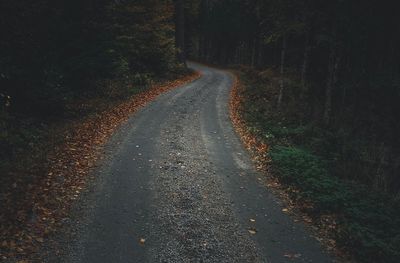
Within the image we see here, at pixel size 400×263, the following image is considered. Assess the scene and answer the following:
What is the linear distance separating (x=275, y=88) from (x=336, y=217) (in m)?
19.4

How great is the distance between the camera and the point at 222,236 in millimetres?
7656

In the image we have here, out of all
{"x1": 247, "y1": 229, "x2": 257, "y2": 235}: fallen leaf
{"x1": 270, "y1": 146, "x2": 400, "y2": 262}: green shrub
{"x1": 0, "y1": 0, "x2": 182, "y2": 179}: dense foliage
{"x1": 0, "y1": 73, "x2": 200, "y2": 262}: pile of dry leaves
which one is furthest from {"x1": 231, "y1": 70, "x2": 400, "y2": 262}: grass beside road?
{"x1": 0, "y1": 0, "x2": 182, "y2": 179}: dense foliage

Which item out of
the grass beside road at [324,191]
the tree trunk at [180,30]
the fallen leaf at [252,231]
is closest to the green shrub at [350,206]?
the grass beside road at [324,191]

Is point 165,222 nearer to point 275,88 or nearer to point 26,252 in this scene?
point 26,252

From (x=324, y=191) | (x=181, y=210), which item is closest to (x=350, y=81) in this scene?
(x=324, y=191)

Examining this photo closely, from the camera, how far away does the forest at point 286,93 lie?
9484 mm

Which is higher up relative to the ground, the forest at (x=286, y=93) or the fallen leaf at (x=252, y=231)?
the forest at (x=286, y=93)

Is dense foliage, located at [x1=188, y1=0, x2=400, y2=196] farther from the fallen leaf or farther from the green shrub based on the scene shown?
the fallen leaf

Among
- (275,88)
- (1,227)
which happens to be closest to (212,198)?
(1,227)

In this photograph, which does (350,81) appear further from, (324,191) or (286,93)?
(324,191)

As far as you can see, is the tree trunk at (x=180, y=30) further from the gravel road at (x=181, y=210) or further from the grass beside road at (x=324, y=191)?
the gravel road at (x=181, y=210)

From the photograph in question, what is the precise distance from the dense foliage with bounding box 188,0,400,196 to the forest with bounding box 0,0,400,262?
70 millimetres

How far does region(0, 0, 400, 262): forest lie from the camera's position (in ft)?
31.1

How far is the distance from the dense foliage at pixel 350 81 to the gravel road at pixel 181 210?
390 cm
